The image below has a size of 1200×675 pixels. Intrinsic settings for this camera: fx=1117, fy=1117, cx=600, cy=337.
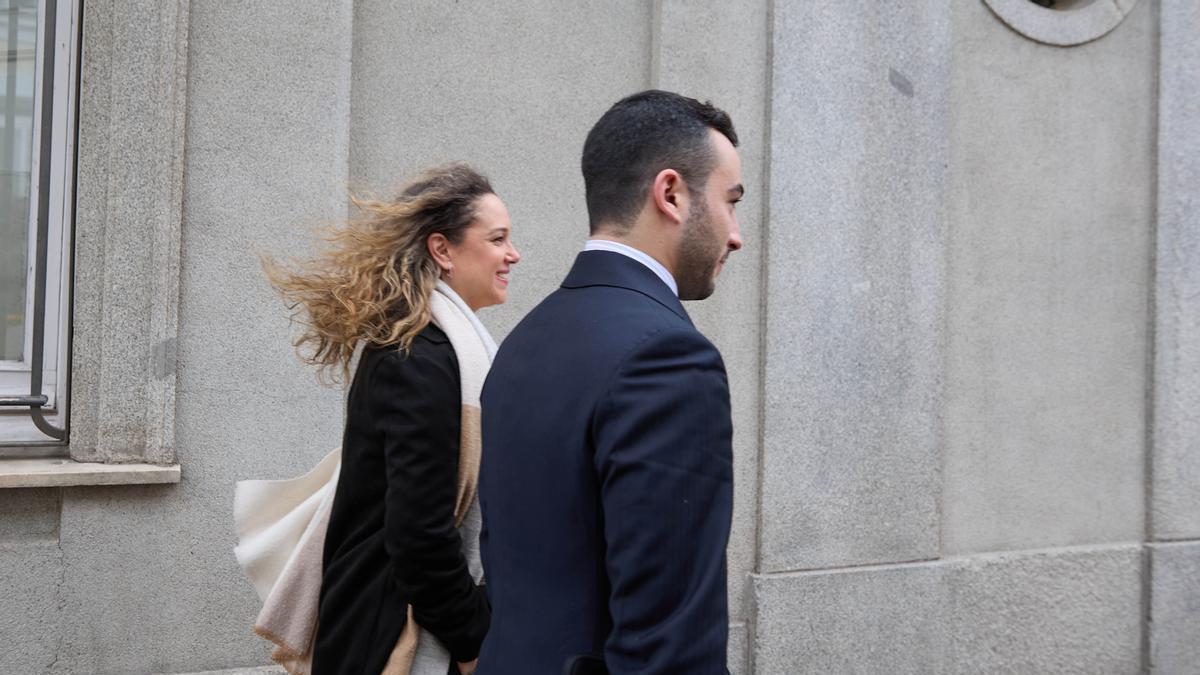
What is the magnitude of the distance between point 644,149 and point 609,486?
0.62 metres

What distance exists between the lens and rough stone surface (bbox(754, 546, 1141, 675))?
5133 millimetres

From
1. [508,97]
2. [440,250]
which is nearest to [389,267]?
[440,250]

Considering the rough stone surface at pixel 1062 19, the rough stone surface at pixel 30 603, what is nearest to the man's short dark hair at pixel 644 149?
the rough stone surface at pixel 30 603

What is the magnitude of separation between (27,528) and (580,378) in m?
2.96

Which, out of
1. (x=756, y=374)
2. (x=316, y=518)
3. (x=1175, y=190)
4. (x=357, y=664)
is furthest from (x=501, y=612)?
(x=1175, y=190)

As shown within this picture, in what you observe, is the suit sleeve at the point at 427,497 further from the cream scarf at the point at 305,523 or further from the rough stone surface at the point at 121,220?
the rough stone surface at the point at 121,220

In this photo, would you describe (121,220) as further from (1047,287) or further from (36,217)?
(1047,287)

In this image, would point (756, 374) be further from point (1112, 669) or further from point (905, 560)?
point (1112, 669)

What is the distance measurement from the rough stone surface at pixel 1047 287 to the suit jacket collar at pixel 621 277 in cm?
436

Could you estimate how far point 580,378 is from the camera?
1.69 meters

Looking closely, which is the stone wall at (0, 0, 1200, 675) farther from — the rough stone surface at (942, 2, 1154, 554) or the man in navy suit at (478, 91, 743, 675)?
the man in navy suit at (478, 91, 743, 675)

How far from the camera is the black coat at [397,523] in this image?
7.84 ft

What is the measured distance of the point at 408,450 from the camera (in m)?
2.40

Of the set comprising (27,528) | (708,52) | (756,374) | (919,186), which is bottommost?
(27,528)
